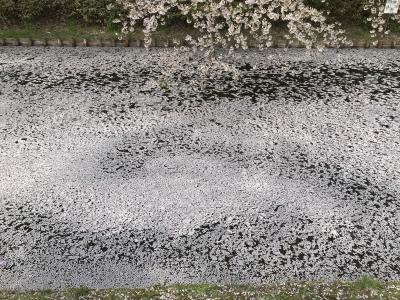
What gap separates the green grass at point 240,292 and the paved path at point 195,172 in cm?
36

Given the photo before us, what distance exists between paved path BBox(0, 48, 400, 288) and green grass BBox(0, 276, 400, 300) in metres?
0.36

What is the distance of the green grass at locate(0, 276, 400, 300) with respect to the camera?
394 cm

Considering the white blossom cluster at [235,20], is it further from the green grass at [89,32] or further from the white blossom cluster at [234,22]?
the green grass at [89,32]

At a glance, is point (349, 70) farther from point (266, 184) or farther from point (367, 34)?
point (266, 184)

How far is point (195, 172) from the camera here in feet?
19.9

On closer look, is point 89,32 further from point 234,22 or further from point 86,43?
point 234,22

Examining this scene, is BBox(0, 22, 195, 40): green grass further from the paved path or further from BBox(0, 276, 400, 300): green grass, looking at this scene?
BBox(0, 276, 400, 300): green grass

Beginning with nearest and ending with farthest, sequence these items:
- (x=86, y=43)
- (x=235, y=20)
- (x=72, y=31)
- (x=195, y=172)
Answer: (x=195, y=172) → (x=235, y=20) → (x=86, y=43) → (x=72, y=31)

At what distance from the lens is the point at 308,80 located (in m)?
8.37

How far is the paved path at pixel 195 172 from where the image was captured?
471cm

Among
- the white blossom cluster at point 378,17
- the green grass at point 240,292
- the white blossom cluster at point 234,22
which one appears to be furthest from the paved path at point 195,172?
the white blossom cluster at point 378,17

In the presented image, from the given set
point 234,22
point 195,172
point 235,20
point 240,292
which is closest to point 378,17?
point 234,22

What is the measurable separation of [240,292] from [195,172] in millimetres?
2326

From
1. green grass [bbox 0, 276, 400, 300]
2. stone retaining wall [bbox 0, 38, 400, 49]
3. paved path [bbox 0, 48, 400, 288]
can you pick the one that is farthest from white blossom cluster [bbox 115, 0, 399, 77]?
green grass [bbox 0, 276, 400, 300]
